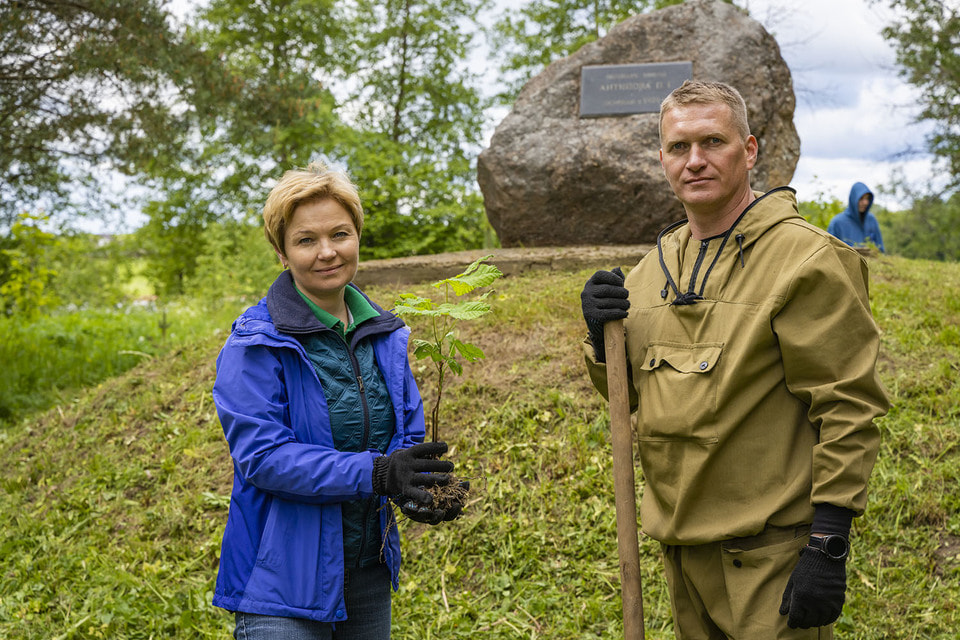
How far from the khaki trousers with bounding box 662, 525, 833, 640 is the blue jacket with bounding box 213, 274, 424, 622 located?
3.13 feet

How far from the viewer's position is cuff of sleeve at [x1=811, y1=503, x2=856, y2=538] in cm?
184

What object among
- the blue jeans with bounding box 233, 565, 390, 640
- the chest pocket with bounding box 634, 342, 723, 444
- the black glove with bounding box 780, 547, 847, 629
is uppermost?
the chest pocket with bounding box 634, 342, 723, 444

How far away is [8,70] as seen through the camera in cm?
750

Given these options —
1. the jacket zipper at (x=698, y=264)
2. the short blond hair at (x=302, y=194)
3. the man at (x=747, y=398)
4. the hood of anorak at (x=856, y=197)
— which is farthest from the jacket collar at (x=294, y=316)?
the hood of anorak at (x=856, y=197)

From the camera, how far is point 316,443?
6.91 feet

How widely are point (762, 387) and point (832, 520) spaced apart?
36cm

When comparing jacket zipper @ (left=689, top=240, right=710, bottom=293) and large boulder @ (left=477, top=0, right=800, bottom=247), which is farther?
large boulder @ (left=477, top=0, right=800, bottom=247)

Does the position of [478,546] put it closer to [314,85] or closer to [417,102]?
[314,85]

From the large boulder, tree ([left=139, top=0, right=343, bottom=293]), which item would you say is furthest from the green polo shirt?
tree ([left=139, top=0, right=343, bottom=293])

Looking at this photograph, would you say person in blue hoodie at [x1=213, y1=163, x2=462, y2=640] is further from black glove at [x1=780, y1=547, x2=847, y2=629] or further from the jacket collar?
black glove at [x1=780, y1=547, x2=847, y2=629]

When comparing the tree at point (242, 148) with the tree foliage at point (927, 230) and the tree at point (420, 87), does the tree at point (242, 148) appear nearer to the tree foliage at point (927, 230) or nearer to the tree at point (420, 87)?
the tree at point (420, 87)

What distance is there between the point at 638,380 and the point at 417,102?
14610 mm

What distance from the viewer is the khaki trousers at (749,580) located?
6.46ft

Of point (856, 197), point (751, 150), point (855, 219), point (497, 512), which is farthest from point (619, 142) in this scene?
point (751, 150)
